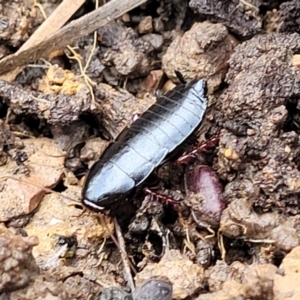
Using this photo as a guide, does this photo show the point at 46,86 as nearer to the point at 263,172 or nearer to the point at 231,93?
the point at 231,93

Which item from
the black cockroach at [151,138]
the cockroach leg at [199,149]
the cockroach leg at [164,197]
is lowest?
the cockroach leg at [199,149]

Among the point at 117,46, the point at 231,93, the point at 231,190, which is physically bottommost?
the point at 231,190

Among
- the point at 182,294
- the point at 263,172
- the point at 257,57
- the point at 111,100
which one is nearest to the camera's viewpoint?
the point at 182,294

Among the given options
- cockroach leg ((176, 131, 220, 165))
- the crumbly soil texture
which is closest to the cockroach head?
the crumbly soil texture

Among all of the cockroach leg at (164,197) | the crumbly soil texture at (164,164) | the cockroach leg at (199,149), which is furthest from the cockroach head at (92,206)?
the cockroach leg at (199,149)

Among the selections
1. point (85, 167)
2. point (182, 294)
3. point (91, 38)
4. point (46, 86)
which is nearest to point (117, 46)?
point (91, 38)

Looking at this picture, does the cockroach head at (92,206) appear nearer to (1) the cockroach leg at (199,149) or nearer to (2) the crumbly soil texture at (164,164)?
(2) the crumbly soil texture at (164,164)
